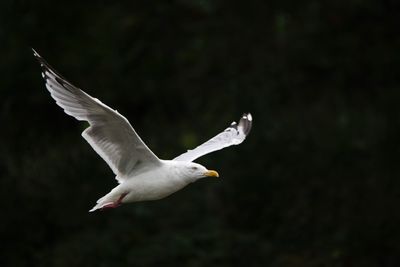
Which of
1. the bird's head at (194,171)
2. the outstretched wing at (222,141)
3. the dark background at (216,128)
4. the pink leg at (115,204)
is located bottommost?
the pink leg at (115,204)

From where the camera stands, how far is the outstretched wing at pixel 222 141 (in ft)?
25.4

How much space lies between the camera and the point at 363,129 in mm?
12242

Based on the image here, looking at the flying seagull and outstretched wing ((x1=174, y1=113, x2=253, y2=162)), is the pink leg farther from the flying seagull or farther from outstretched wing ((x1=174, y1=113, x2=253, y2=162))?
outstretched wing ((x1=174, y1=113, x2=253, y2=162))

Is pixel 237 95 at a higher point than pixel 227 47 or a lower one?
lower

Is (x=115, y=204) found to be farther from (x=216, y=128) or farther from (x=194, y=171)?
(x=216, y=128)

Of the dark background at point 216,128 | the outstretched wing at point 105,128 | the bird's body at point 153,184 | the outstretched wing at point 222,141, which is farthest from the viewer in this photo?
the dark background at point 216,128

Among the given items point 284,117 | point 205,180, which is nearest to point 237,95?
point 284,117

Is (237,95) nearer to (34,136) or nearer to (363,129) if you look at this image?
(363,129)

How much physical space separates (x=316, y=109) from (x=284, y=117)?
1.83ft

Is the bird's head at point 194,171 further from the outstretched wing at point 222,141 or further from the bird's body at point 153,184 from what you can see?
the outstretched wing at point 222,141

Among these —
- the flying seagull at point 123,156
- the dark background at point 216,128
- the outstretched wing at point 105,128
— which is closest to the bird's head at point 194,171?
the flying seagull at point 123,156

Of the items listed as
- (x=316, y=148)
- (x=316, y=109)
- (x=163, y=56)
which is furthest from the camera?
(x=163, y=56)

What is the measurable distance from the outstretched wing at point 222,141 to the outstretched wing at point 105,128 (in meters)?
0.52

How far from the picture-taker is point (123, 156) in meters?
7.20
